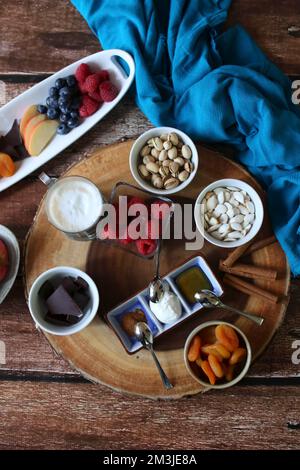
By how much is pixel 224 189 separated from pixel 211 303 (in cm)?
23

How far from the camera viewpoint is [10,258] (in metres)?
1.09

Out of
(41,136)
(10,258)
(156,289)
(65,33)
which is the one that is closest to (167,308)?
(156,289)

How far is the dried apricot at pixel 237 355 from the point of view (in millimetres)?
992

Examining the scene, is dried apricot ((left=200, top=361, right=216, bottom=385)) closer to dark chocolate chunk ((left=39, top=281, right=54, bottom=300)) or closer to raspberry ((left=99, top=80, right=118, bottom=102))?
dark chocolate chunk ((left=39, top=281, right=54, bottom=300))

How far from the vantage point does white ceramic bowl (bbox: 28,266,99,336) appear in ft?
3.18

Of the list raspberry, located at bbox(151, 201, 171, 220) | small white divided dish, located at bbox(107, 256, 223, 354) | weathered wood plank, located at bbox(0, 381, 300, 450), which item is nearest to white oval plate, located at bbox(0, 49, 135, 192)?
raspberry, located at bbox(151, 201, 171, 220)

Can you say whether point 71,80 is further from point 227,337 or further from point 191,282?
point 227,337

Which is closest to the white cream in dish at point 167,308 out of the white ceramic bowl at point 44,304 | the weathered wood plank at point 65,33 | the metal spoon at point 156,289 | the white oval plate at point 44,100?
the metal spoon at point 156,289

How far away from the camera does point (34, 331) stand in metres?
1.13

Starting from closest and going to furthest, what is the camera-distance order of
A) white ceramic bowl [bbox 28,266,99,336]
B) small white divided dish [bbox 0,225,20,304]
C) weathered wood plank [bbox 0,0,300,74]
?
white ceramic bowl [bbox 28,266,99,336] < small white divided dish [bbox 0,225,20,304] < weathered wood plank [bbox 0,0,300,74]

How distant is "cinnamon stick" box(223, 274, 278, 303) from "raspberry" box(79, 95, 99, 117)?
46 cm

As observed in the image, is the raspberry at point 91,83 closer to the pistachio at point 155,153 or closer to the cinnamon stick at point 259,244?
the pistachio at point 155,153
